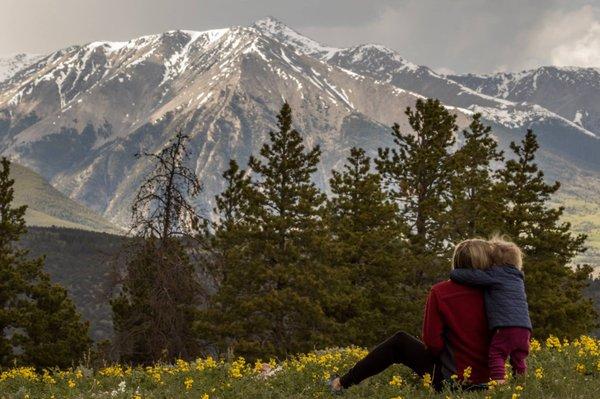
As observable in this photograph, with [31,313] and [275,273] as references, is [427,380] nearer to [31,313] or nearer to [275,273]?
[275,273]

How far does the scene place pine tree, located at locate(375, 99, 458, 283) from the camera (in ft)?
117

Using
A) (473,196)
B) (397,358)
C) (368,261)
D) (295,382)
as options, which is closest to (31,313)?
(368,261)

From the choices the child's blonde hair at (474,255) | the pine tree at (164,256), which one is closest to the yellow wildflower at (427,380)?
the child's blonde hair at (474,255)

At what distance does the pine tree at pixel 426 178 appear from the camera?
35.6 meters

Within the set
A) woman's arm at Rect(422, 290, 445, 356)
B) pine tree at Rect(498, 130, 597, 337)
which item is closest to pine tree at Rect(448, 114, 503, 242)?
pine tree at Rect(498, 130, 597, 337)

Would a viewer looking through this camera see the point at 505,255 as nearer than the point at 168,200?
Yes

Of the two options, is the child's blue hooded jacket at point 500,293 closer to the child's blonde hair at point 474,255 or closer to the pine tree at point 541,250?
the child's blonde hair at point 474,255

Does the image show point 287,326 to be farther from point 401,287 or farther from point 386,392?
point 386,392

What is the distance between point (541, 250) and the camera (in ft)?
120

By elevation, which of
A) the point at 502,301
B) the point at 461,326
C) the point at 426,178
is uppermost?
the point at 426,178

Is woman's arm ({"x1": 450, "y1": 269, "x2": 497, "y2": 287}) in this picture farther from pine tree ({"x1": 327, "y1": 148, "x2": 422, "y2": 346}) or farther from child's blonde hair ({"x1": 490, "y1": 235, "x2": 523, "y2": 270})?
pine tree ({"x1": 327, "y1": 148, "x2": 422, "y2": 346})

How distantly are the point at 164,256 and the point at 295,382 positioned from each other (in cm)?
1425

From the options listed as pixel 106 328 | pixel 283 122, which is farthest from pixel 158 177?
pixel 106 328

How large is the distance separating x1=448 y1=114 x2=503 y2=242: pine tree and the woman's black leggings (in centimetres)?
2577
